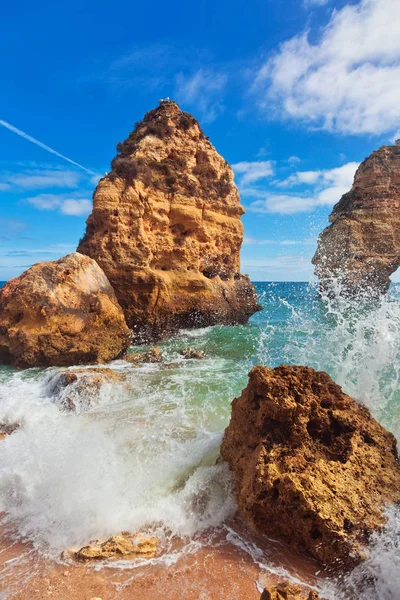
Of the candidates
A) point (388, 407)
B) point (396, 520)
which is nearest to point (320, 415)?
point (396, 520)

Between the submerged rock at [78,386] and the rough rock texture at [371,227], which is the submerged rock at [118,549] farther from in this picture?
the rough rock texture at [371,227]

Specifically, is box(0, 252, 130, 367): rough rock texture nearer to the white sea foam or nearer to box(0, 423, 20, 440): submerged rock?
the white sea foam

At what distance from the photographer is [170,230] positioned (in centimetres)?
1502

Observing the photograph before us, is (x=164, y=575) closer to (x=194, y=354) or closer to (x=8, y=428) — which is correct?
(x=8, y=428)

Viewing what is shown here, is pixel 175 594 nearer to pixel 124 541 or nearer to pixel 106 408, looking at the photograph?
pixel 124 541

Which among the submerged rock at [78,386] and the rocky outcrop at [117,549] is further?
the submerged rock at [78,386]

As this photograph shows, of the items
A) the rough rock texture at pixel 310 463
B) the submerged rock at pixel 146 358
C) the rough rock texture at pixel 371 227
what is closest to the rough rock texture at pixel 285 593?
the rough rock texture at pixel 310 463

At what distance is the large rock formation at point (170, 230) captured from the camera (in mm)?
12539

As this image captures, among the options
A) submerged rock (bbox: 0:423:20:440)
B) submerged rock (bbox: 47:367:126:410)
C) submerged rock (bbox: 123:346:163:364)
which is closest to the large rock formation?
submerged rock (bbox: 123:346:163:364)

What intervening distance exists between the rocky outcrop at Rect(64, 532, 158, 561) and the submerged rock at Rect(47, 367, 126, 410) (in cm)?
333

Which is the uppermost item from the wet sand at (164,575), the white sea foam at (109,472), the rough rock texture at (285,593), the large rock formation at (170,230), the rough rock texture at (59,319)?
the large rock formation at (170,230)

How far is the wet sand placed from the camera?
2.62 meters

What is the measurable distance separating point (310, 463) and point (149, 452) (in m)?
2.20

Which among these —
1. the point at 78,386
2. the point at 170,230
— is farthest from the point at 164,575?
the point at 170,230
